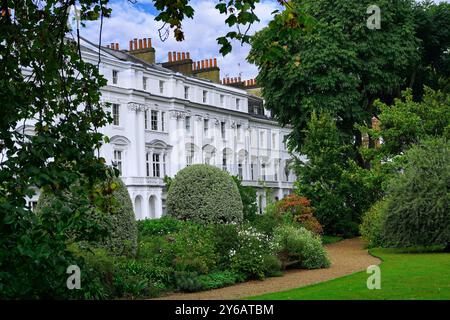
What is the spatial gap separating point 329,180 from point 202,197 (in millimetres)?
11424

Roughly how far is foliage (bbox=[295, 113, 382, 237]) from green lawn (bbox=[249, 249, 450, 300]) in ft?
50.0

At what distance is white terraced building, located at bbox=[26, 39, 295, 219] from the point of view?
49.7 meters

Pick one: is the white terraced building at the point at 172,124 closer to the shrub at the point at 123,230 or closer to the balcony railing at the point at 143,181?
the balcony railing at the point at 143,181

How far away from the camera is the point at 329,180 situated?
37.0 metres

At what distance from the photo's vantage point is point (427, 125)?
3244cm

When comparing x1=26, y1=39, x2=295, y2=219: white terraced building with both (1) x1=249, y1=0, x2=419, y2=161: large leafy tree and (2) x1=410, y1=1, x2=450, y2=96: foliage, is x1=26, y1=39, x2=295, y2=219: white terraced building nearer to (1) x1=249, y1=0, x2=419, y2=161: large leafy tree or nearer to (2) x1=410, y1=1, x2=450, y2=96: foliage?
(1) x1=249, y1=0, x2=419, y2=161: large leafy tree

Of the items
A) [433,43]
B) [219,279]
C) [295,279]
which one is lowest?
[295,279]

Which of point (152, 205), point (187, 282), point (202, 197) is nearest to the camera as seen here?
point (187, 282)

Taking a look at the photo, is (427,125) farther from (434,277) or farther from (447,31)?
(434,277)

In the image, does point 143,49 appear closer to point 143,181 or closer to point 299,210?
point 143,181

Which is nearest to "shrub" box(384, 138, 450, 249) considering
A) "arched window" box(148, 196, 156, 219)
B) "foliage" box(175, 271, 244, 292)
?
"foliage" box(175, 271, 244, 292)

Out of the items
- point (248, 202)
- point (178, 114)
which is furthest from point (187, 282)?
point (178, 114)

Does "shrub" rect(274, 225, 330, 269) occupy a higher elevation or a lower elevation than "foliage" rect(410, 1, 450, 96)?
lower

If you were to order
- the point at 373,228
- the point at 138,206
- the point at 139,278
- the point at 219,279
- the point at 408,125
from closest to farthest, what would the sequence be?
the point at 139,278 → the point at 219,279 → the point at 373,228 → the point at 408,125 → the point at 138,206
